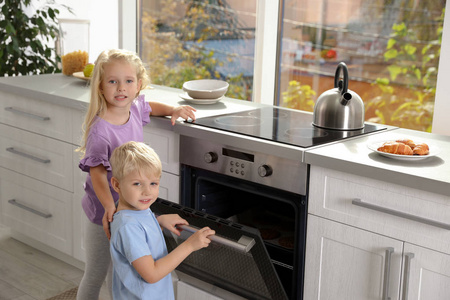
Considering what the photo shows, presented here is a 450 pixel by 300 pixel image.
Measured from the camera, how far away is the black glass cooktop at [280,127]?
6.62 feet

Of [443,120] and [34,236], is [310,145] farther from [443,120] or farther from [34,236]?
[34,236]

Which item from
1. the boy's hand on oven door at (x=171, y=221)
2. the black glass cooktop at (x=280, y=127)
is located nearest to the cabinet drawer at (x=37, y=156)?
the black glass cooktop at (x=280, y=127)

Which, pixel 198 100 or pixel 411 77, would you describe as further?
pixel 411 77

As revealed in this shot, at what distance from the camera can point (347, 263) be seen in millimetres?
1850

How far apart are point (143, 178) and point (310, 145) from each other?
Result: 0.61 metres

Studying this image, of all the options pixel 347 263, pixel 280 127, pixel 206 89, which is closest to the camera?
pixel 347 263

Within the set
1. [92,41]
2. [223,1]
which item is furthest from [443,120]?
[92,41]

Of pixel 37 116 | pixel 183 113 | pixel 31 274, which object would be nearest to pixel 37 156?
pixel 37 116

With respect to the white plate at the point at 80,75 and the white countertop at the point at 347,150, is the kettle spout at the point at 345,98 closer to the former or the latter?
the white countertop at the point at 347,150

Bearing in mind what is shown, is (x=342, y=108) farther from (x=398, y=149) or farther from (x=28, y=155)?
(x=28, y=155)

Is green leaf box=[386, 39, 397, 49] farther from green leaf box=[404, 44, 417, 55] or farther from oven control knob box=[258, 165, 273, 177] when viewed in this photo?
oven control knob box=[258, 165, 273, 177]

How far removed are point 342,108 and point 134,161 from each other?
0.89 metres

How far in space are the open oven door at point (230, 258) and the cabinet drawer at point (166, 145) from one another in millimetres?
380

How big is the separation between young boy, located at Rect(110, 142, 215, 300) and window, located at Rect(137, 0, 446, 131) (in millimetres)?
1525
